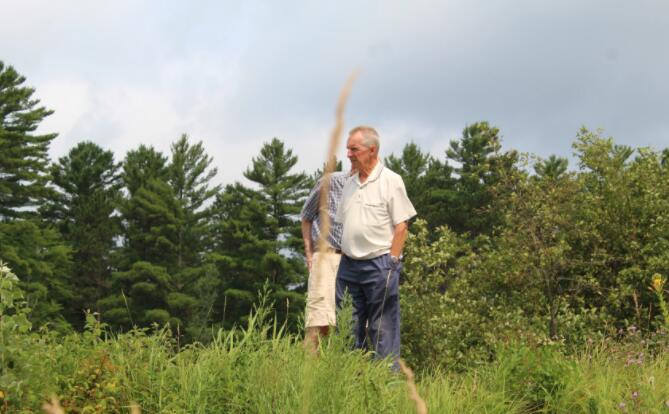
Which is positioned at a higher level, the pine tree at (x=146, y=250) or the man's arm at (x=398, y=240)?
the pine tree at (x=146, y=250)

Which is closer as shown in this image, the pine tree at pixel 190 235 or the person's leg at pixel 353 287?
the person's leg at pixel 353 287

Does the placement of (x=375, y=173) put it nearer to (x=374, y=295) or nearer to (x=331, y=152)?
(x=374, y=295)

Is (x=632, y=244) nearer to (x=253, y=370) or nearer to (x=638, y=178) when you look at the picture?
(x=638, y=178)

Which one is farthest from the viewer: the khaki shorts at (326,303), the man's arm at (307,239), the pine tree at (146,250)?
the pine tree at (146,250)

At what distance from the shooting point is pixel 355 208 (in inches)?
219

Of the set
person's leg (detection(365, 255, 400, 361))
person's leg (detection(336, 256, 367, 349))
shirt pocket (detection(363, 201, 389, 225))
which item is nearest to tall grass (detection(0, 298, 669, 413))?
person's leg (detection(365, 255, 400, 361))

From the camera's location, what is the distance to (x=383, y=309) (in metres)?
5.68

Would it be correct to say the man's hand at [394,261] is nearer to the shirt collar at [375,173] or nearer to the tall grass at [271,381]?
the shirt collar at [375,173]

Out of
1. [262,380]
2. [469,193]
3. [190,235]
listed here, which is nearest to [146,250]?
[190,235]

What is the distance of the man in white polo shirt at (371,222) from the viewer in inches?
217

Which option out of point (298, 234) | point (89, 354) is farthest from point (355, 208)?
point (298, 234)

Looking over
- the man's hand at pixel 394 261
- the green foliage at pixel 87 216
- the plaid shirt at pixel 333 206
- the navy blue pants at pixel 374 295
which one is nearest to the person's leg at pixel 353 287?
the navy blue pants at pixel 374 295

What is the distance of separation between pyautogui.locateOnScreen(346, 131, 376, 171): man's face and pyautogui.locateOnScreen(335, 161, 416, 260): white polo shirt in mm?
121

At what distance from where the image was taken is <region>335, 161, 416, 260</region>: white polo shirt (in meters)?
5.54
